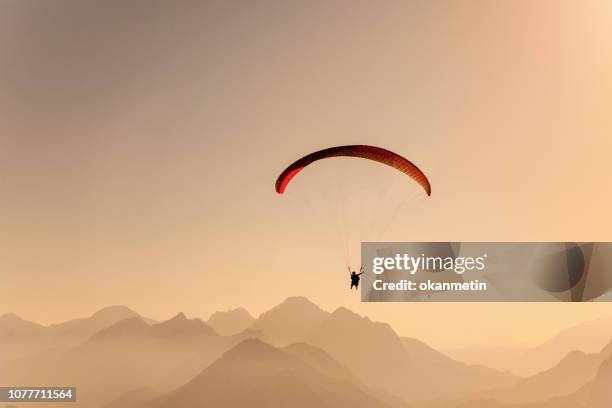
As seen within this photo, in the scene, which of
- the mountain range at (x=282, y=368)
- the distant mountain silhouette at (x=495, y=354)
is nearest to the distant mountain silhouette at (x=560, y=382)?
the mountain range at (x=282, y=368)

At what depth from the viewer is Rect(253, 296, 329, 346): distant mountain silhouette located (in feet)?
10.4

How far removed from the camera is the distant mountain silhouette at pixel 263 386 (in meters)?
3.12

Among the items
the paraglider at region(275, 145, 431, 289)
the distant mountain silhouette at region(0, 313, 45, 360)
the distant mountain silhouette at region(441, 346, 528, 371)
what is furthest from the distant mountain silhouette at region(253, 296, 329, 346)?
the distant mountain silhouette at region(0, 313, 45, 360)

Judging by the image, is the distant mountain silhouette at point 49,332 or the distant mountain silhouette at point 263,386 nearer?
the distant mountain silhouette at point 263,386

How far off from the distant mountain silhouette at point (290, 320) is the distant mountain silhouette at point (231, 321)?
55 millimetres

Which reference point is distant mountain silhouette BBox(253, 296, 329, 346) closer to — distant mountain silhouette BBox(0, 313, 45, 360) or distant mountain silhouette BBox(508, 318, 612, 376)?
distant mountain silhouette BBox(508, 318, 612, 376)

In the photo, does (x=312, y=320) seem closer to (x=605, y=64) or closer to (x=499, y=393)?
(x=499, y=393)

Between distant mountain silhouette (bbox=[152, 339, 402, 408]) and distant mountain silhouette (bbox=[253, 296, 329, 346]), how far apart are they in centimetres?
8

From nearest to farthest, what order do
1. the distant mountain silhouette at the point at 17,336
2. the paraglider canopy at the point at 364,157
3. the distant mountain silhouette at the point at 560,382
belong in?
the paraglider canopy at the point at 364,157 → the distant mountain silhouette at the point at 560,382 → the distant mountain silhouette at the point at 17,336

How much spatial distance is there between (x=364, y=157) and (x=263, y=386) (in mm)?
1348

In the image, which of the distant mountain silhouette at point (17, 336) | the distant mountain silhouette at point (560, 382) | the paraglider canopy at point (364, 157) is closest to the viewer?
the paraglider canopy at point (364, 157)

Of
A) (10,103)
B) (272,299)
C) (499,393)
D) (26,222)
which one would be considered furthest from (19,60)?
(499,393)

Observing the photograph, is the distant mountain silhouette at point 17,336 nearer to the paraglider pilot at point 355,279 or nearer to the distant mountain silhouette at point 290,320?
the distant mountain silhouette at point 290,320

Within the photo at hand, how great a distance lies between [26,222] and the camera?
11.0 ft
